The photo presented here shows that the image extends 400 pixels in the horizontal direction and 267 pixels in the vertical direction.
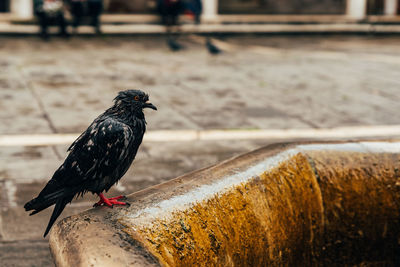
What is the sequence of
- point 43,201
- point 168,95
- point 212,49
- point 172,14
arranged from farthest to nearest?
point 172,14 < point 212,49 < point 168,95 < point 43,201

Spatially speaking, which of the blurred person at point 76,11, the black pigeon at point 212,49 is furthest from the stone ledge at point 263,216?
the blurred person at point 76,11

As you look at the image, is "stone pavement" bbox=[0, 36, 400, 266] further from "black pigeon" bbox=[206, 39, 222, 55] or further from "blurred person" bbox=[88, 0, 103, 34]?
"blurred person" bbox=[88, 0, 103, 34]

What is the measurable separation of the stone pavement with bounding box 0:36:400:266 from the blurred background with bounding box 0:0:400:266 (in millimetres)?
21

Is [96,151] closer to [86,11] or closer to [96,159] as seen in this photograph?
[96,159]

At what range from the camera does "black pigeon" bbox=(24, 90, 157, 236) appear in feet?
10.1

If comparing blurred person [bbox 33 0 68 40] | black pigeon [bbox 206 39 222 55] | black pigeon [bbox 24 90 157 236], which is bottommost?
black pigeon [bbox 206 39 222 55]

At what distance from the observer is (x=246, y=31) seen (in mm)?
20984

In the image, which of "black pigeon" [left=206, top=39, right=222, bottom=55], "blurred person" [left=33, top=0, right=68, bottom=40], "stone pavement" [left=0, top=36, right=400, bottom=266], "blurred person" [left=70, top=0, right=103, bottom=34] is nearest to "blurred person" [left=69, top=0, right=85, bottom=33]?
"blurred person" [left=70, top=0, right=103, bottom=34]

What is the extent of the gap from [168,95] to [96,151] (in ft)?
24.7

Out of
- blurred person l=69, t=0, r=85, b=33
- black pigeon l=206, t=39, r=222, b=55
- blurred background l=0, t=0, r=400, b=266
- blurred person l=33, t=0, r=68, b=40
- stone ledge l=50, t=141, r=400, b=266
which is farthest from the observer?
blurred person l=69, t=0, r=85, b=33

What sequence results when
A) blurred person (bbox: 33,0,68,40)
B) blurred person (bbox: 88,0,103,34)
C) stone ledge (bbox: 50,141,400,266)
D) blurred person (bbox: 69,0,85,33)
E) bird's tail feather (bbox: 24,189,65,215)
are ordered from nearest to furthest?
stone ledge (bbox: 50,141,400,266) → bird's tail feather (bbox: 24,189,65,215) → blurred person (bbox: 33,0,68,40) → blurred person (bbox: 69,0,85,33) → blurred person (bbox: 88,0,103,34)

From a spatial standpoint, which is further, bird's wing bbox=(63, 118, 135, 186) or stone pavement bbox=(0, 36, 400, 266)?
stone pavement bbox=(0, 36, 400, 266)

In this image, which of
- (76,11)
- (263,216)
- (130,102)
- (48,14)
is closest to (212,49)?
(48,14)

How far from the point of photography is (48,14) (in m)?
17.4
